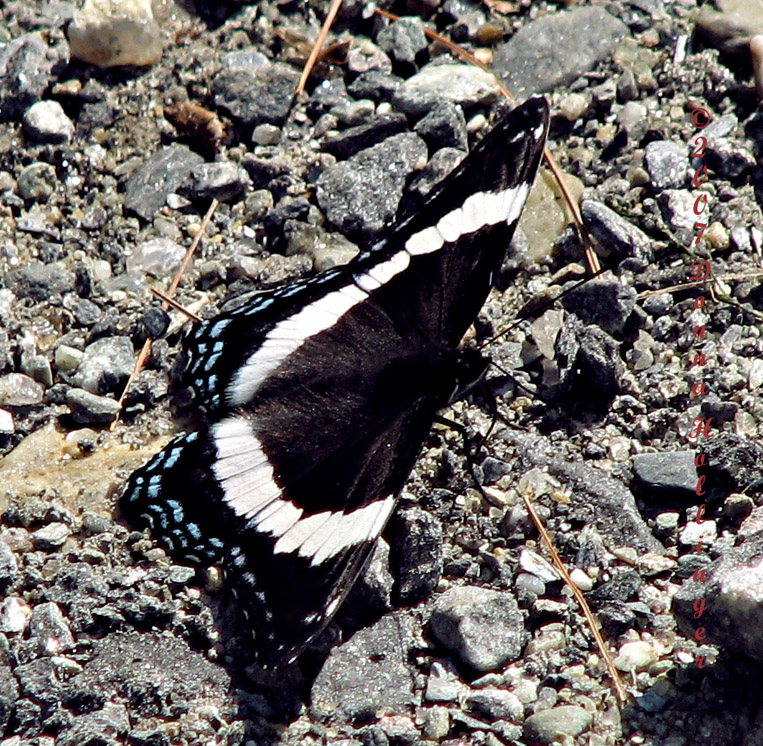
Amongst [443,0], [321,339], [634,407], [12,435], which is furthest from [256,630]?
[443,0]

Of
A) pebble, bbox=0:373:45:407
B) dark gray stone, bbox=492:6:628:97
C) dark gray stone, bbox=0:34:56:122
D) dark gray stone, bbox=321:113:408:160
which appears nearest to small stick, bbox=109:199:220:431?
pebble, bbox=0:373:45:407

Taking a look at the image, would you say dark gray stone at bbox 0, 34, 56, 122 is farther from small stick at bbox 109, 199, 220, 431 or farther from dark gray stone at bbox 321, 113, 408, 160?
dark gray stone at bbox 321, 113, 408, 160

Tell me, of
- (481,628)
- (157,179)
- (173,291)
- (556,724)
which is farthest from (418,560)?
(157,179)

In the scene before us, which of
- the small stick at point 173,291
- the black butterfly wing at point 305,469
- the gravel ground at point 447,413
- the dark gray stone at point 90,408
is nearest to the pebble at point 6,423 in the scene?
the gravel ground at point 447,413

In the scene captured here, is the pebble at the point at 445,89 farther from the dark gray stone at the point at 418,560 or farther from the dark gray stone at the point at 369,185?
the dark gray stone at the point at 418,560

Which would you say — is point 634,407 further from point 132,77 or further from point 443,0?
point 132,77

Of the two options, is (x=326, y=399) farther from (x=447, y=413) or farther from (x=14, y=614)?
(x=14, y=614)
